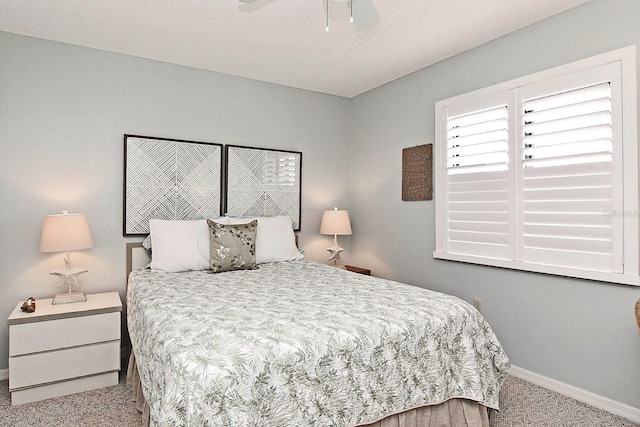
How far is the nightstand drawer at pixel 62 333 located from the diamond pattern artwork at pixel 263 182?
148cm

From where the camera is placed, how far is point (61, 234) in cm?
279

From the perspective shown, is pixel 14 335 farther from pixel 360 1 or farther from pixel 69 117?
pixel 360 1

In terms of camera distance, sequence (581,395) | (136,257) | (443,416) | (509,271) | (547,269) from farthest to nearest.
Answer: (136,257) → (509,271) → (547,269) → (581,395) → (443,416)

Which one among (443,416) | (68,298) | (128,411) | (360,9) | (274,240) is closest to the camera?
(443,416)

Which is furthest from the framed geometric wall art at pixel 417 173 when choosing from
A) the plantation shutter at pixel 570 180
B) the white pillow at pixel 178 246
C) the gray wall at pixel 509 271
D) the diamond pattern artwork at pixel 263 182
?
the white pillow at pixel 178 246

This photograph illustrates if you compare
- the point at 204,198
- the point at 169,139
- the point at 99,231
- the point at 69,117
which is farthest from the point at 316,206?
the point at 69,117

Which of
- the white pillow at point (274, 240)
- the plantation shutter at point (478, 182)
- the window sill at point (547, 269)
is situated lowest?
the window sill at point (547, 269)

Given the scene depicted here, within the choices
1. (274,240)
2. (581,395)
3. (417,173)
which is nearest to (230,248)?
(274,240)

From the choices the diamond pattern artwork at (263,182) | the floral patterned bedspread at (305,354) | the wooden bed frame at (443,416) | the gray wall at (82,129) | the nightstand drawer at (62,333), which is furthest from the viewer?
the diamond pattern artwork at (263,182)

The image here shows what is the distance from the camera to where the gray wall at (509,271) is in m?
2.40

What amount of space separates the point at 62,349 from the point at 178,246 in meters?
1.04

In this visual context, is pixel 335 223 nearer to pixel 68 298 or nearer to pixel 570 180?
pixel 570 180

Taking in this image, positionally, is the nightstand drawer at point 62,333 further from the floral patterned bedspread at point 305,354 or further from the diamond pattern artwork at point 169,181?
the diamond pattern artwork at point 169,181

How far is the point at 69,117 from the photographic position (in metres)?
3.16
